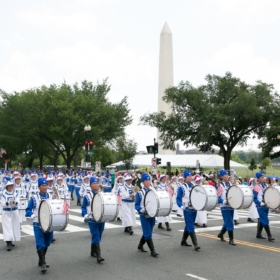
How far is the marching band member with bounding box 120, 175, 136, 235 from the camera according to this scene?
12.7 m

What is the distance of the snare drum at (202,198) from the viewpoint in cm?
1017

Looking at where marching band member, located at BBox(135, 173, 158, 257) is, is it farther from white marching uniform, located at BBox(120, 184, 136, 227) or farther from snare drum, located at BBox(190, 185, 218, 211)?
white marching uniform, located at BBox(120, 184, 136, 227)

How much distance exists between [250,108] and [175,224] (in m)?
32.6

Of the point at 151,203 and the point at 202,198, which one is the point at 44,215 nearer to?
the point at 151,203

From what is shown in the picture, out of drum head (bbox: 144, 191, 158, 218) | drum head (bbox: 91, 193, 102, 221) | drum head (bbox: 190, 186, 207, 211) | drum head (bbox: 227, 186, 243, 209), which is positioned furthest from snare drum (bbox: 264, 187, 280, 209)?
drum head (bbox: 91, 193, 102, 221)

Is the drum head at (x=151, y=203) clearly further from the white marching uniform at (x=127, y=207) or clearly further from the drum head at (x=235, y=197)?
the white marching uniform at (x=127, y=207)

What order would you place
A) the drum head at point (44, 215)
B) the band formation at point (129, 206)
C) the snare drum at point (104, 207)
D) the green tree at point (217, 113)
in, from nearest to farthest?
the drum head at point (44, 215)
the band formation at point (129, 206)
the snare drum at point (104, 207)
the green tree at point (217, 113)

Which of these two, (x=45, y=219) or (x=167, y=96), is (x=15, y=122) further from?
(x=45, y=219)

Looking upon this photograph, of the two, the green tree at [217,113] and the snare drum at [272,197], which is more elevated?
the green tree at [217,113]

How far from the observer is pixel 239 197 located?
10.9 metres

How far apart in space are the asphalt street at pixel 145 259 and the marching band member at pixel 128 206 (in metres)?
0.39

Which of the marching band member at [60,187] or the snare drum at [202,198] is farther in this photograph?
the marching band member at [60,187]

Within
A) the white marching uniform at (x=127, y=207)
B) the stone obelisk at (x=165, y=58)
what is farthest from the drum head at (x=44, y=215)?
the stone obelisk at (x=165, y=58)

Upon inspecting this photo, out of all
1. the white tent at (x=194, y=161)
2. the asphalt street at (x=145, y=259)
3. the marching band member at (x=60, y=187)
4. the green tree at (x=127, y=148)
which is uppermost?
the green tree at (x=127, y=148)
